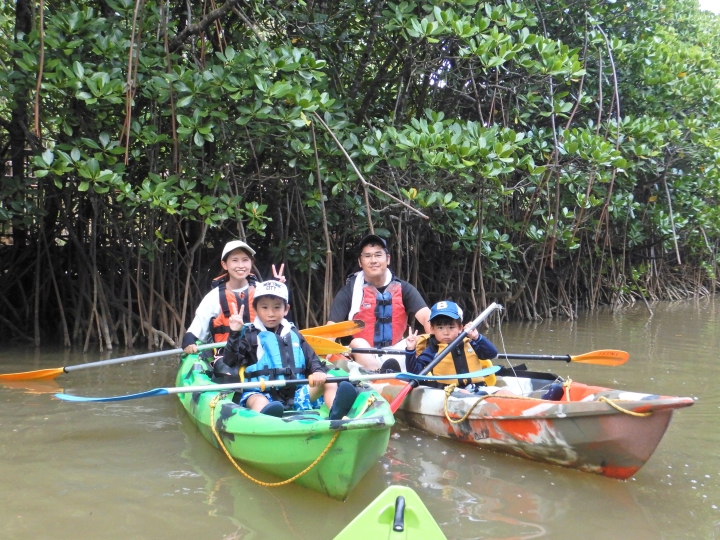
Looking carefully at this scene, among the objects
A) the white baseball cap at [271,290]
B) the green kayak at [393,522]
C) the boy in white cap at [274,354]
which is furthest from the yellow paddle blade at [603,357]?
the green kayak at [393,522]

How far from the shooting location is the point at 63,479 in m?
2.97

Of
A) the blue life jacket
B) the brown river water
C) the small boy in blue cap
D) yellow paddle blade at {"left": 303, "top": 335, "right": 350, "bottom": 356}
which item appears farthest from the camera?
yellow paddle blade at {"left": 303, "top": 335, "right": 350, "bottom": 356}

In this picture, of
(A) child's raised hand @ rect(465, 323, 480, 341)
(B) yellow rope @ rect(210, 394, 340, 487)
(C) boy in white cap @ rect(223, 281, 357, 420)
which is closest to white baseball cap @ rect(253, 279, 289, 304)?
(C) boy in white cap @ rect(223, 281, 357, 420)

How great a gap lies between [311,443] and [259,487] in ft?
1.48

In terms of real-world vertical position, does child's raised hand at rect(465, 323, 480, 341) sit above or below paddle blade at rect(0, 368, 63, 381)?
above

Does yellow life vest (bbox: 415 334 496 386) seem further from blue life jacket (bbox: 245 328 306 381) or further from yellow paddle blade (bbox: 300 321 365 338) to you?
blue life jacket (bbox: 245 328 306 381)

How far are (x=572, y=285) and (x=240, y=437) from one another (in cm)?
743

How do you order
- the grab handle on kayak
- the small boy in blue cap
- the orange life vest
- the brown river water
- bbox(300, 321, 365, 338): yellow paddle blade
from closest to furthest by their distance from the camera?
the grab handle on kayak
the brown river water
the small boy in blue cap
bbox(300, 321, 365, 338): yellow paddle blade
the orange life vest

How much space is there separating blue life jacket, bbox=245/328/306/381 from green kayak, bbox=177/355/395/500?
32 centimetres

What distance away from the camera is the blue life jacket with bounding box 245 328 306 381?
3420mm

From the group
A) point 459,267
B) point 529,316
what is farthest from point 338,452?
point 529,316

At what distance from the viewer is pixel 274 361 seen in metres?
3.42

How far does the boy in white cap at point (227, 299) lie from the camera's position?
4.39 meters

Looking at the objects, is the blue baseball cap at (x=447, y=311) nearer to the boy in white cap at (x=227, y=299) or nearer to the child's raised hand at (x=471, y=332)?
the child's raised hand at (x=471, y=332)
